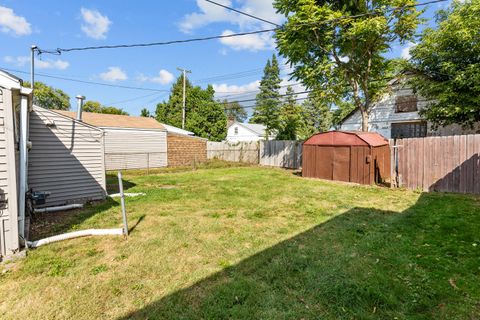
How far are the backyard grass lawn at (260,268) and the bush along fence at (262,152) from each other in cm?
1106

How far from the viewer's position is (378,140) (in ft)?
36.4

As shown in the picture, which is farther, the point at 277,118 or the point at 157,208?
the point at 277,118

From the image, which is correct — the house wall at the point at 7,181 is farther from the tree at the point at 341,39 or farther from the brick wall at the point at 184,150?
the brick wall at the point at 184,150

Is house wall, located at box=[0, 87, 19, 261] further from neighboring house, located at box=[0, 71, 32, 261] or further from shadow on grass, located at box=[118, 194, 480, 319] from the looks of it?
shadow on grass, located at box=[118, 194, 480, 319]

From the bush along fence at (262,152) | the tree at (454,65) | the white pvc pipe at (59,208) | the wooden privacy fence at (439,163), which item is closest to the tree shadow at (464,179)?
the wooden privacy fence at (439,163)

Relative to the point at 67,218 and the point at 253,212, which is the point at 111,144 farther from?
the point at 253,212

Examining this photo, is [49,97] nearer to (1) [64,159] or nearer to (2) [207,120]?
(2) [207,120]

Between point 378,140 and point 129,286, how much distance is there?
1114 cm

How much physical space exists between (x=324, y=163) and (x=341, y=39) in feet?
21.0

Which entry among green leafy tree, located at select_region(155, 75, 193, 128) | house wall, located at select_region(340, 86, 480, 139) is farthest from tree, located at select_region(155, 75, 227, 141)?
house wall, located at select_region(340, 86, 480, 139)

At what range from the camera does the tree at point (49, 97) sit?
37.2m

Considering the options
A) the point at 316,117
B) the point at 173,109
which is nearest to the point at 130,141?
the point at 173,109

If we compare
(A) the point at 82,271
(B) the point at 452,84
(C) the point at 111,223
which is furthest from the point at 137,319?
(B) the point at 452,84

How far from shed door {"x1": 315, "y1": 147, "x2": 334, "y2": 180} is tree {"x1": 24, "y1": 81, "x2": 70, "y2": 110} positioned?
41.3 meters
